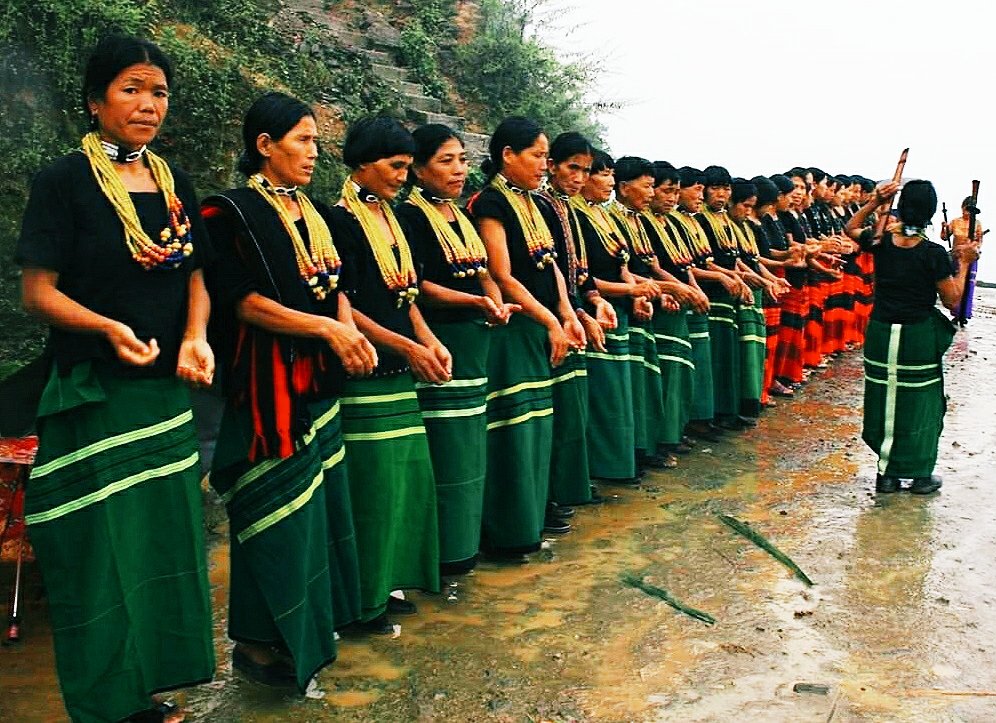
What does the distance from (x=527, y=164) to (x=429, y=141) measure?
0.64 metres

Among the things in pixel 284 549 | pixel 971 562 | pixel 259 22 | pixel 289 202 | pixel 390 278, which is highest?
pixel 259 22

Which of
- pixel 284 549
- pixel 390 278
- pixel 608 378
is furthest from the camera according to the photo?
pixel 608 378

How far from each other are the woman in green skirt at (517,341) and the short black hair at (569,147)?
21.9 inches

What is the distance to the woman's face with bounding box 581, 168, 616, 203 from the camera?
568cm

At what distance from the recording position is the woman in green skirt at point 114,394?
8.89 feet

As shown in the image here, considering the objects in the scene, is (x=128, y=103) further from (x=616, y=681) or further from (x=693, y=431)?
(x=693, y=431)

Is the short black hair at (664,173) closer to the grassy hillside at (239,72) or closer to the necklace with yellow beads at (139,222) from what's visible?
the grassy hillside at (239,72)

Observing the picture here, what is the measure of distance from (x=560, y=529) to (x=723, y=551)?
2.74ft

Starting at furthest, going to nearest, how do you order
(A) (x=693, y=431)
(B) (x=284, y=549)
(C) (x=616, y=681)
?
(A) (x=693, y=431) < (C) (x=616, y=681) < (B) (x=284, y=549)

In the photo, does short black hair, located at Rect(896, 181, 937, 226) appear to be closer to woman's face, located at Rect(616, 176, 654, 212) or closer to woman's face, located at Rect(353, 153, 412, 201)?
woman's face, located at Rect(616, 176, 654, 212)

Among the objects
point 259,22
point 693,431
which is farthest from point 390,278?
point 259,22

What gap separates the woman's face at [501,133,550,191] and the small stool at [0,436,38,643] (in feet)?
7.80

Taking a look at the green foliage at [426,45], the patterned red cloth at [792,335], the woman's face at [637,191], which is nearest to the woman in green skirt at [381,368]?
the woman's face at [637,191]

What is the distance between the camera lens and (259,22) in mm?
10461
